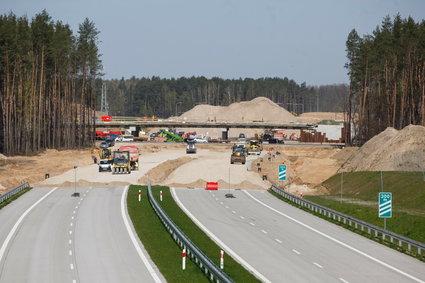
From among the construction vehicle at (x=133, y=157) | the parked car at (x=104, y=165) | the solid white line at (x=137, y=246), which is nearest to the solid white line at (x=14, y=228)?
the solid white line at (x=137, y=246)

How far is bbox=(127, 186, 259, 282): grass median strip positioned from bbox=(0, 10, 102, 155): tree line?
2168 inches

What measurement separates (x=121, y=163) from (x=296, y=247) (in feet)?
152

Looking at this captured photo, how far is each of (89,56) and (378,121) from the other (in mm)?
56222

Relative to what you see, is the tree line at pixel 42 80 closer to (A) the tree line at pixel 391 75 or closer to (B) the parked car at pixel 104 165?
(B) the parked car at pixel 104 165

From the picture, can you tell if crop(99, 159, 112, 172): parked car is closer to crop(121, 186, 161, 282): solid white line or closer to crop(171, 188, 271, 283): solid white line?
crop(121, 186, 161, 282): solid white line

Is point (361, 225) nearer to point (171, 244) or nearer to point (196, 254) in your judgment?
point (171, 244)

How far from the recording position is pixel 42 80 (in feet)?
400

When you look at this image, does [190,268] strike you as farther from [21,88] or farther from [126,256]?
[21,88]

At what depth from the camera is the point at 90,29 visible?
5768 inches

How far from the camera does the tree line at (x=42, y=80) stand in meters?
108

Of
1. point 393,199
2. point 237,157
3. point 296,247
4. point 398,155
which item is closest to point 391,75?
point 237,157

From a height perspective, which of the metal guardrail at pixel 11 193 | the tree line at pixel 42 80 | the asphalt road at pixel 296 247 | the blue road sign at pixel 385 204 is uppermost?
the tree line at pixel 42 80

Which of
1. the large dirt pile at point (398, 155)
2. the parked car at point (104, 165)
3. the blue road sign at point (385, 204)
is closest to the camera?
the blue road sign at point (385, 204)

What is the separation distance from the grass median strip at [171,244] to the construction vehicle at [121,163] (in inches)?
913
